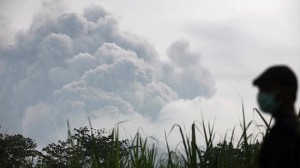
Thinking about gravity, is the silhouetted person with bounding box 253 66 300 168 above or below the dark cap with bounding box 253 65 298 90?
below

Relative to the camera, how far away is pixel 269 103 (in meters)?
2.75

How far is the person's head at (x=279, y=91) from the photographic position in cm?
276

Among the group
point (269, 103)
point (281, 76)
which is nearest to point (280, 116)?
point (269, 103)

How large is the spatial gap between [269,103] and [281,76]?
17cm

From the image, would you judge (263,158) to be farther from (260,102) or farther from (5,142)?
(5,142)

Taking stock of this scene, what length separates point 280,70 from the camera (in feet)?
9.12

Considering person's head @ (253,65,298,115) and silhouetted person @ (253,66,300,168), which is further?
person's head @ (253,65,298,115)

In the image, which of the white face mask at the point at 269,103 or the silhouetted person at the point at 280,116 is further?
the white face mask at the point at 269,103

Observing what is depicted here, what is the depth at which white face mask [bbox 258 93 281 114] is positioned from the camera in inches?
108

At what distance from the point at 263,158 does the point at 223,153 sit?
2506 millimetres

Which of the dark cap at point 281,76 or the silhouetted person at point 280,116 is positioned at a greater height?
the dark cap at point 281,76

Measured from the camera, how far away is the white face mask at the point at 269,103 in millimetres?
2754

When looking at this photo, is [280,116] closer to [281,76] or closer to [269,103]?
[269,103]

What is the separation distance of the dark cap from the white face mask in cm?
9
